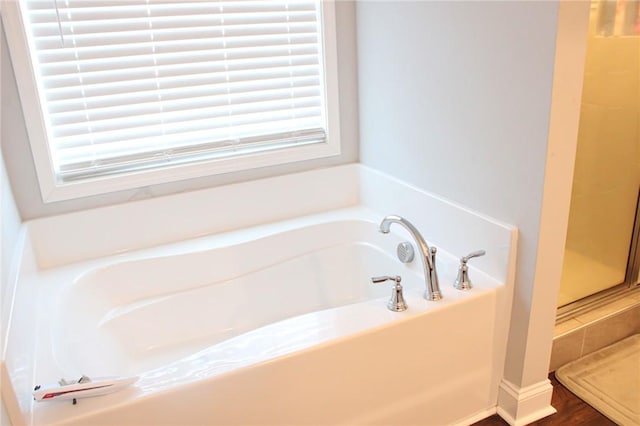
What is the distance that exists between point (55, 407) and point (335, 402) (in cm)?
75

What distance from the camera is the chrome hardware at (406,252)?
2.03 meters

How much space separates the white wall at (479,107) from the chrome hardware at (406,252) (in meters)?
0.09

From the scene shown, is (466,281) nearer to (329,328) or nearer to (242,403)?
(329,328)

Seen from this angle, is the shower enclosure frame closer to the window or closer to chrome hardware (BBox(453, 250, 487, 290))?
chrome hardware (BBox(453, 250, 487, 290))

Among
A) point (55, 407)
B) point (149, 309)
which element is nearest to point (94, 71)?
point (149, 309)

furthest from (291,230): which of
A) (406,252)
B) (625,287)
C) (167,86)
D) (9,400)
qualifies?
(625,287)

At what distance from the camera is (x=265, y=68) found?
225 centimetres

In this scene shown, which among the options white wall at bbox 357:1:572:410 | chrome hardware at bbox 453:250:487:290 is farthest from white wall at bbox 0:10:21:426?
white wall at bbox 357:1:572:410

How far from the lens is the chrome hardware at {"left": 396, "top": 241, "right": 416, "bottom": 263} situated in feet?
6.65

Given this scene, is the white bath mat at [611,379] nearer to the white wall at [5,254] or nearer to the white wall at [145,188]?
the white wall at [145,188]

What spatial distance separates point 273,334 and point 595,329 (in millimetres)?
1456

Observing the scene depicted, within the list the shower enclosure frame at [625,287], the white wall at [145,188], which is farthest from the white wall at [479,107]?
the shower enclosure frame at [625,287]

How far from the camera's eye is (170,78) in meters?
2.08

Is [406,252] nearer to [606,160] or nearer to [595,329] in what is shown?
[595,329]
